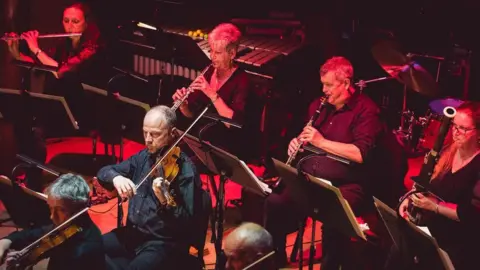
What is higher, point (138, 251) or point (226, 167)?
point (226, 167)

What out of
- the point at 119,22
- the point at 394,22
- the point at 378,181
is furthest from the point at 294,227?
the point at 119,22

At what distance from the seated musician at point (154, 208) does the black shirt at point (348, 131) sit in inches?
39.9

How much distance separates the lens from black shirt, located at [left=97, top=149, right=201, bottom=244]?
4.50 metres

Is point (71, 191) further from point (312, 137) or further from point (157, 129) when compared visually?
point (312, 137)

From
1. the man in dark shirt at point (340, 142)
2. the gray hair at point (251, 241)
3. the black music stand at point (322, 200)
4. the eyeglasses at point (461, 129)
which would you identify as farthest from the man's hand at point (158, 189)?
the eyeglasses at point (461, 129)

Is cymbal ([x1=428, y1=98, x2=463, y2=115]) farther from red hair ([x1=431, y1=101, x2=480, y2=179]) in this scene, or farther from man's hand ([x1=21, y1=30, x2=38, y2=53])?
man's hand ([x1=21, y1=30, x2=38, y2=53])

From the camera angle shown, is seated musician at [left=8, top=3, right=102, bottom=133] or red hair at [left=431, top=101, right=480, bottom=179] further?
seated musician at [left=8, top=3, right=102, bottom=133]

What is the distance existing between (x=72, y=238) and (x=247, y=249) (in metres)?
0.93

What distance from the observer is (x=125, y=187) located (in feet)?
14.7

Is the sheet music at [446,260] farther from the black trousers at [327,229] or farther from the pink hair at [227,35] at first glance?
the pink hair at [227,35]

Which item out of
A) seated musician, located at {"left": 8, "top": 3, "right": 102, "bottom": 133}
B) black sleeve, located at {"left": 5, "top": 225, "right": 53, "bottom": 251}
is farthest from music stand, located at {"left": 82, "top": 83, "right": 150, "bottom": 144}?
black sleeve, located at {"left": 5, "top": 225, "right": 53, "bottom": 251}

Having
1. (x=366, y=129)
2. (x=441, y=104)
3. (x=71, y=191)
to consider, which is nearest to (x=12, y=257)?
(x=71, y=191)

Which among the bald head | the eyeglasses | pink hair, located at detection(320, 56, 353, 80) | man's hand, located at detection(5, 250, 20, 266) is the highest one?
pink hair, located at detection(320, 56, 353, 80)

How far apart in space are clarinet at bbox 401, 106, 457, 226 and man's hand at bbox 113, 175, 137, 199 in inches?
62.6
